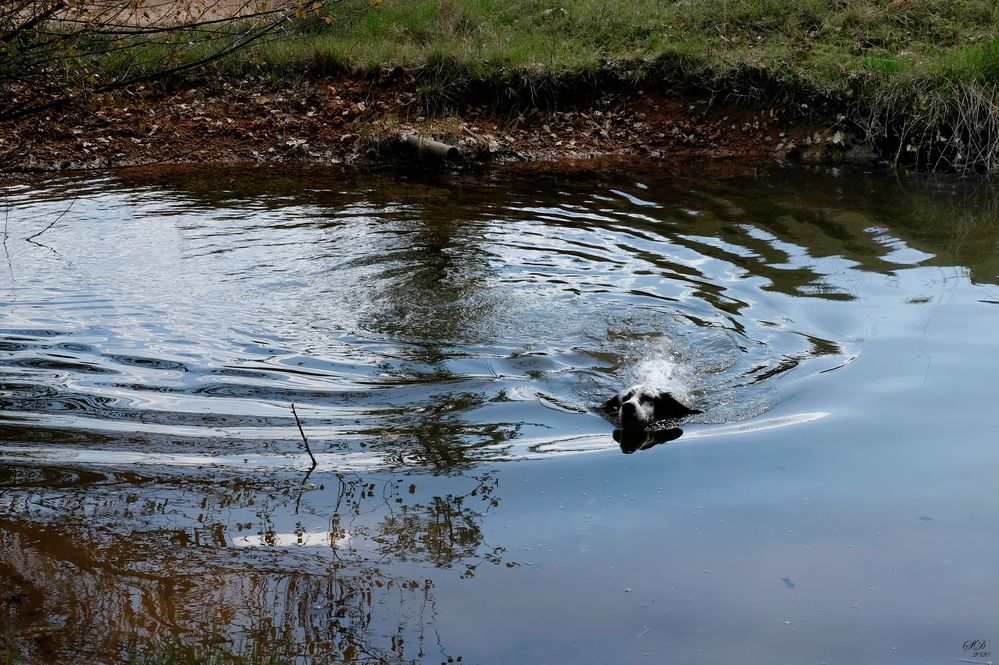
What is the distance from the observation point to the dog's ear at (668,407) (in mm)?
5598

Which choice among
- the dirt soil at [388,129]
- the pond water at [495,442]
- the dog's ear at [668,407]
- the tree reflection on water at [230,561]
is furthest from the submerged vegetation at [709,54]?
the tree reflection on water at [230,561]

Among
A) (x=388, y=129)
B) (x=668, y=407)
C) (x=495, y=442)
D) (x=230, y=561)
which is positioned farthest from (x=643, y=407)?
(x=388, y=129)

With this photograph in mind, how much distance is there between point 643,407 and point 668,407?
0.22 metres

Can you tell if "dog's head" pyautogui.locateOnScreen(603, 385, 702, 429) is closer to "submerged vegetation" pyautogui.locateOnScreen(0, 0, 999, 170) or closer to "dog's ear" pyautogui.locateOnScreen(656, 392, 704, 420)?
"dog's ear" pyautogui.locateOnScreen(656, 392, 704, 420)

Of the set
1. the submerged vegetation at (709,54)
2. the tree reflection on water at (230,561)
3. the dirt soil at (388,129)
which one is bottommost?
the tree reflection on water at (230,561)

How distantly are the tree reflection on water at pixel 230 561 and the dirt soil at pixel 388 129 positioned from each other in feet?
28.2

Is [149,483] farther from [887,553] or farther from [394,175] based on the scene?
[394,175]

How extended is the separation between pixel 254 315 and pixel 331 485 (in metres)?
2.78

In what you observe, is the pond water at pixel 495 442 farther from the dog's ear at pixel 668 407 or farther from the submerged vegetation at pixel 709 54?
the submerged vegetation at pixel 709 54

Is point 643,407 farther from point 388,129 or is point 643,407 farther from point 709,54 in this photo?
point 709,54

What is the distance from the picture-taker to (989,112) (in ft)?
38.3

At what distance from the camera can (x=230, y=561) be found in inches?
157

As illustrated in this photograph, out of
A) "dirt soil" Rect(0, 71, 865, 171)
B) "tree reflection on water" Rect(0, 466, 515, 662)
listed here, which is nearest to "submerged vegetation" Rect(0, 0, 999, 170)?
"dirt soil" Rect(0, 71, 865, 171)

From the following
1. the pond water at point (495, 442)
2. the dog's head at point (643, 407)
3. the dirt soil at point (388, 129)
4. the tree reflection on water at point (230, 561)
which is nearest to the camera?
the tree reflection on water at point (230, 561)
